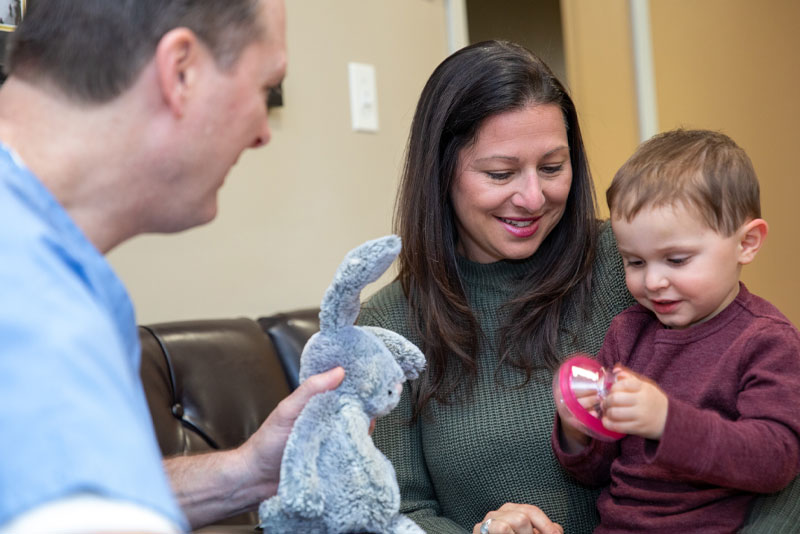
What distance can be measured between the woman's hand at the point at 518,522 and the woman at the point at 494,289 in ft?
0.34

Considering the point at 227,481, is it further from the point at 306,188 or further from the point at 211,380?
the point at 306,188

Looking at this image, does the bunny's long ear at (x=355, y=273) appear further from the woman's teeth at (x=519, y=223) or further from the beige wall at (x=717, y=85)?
the beige wall at (x=717, y=85)

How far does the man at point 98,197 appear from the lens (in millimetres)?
468

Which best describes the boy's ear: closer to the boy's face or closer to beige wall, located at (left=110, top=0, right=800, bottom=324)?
the boy's face

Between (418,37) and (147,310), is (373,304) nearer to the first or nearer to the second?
(147,310)

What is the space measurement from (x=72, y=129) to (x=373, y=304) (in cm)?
98

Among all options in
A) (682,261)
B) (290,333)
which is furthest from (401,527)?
(290,333)

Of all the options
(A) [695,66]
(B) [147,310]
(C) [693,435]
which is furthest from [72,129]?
(A) [695,66]

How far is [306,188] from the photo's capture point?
2232mm

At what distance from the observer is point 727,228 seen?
48.3 inches

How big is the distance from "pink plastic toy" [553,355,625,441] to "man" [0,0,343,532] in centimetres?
33

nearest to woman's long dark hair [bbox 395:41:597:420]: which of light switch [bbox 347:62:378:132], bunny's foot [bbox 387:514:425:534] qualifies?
bunny's foot [bbox 387:514:425:534]

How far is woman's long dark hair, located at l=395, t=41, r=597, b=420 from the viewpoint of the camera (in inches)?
61.7

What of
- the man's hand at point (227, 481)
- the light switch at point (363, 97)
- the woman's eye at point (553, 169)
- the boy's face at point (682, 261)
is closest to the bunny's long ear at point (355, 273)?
the man's hand at point (227, 481)
